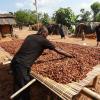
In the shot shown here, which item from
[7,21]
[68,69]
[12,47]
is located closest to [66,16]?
[7,21]

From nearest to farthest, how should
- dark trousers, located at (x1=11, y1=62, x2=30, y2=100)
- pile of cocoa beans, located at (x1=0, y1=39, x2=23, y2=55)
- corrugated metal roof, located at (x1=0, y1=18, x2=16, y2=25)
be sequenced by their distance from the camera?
dark trousers, located at (x1=11, y1=62, x2=30, y2=100), pile of cocoa beans, located at (x1=0, y1=39, x2=23, y2=55), corrugated metal roof, located at (x1=0, y1=18, x2=16, y2=25)

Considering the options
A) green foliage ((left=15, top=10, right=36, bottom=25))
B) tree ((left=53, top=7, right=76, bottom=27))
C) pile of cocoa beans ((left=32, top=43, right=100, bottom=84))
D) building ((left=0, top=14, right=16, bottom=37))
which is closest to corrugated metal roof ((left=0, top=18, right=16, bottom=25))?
building ((left=0, top=14, right=16, bottom=37))

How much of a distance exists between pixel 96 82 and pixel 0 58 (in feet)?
27.9

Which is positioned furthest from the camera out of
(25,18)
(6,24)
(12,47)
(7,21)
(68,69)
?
(25,18)

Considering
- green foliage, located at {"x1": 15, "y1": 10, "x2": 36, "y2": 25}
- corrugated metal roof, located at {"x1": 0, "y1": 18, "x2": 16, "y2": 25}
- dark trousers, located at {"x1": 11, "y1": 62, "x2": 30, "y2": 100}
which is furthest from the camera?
green foliage, located at {"x1": 15, "y1": 10, "x2": 36, "y2": 25}

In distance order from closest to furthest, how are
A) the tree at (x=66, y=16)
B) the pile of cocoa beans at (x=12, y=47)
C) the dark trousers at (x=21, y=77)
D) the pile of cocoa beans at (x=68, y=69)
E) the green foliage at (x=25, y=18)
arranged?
1. the pile of cocoa beans at (x=68, y=69)
2. the dark trousers at (x=21, y=77)
3. the pile of cocoa beans at (x=12, y=47)
4. the tree at (x=66, y=16)
5. the green foliage at (x=25, y=18)

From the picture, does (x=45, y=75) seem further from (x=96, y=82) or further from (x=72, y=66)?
(x=96, y=82)

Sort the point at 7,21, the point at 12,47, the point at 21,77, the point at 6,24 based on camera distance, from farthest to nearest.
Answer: the point at 7,21
the point at 6,24
the point at 12,47
the point at 21,77

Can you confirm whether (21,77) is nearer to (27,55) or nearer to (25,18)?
(27,55)

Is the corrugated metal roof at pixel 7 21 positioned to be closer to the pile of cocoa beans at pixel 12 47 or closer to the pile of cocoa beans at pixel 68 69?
the pile of cocoa beans at pixel 12 47

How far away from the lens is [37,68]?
6.56 m

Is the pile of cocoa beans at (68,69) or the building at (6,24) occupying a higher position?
the pile of cocoa beans at (68,69)

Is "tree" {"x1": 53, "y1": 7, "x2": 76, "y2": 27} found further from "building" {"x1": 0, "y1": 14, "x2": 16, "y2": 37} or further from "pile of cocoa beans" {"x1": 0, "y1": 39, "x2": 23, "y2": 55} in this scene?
"pile of cocoa beans" {"x1": 0, "y1": 39, "x2": 23, "y2": 55}

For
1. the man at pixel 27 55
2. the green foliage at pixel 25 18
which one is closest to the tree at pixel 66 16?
the man at pixel 27 55
